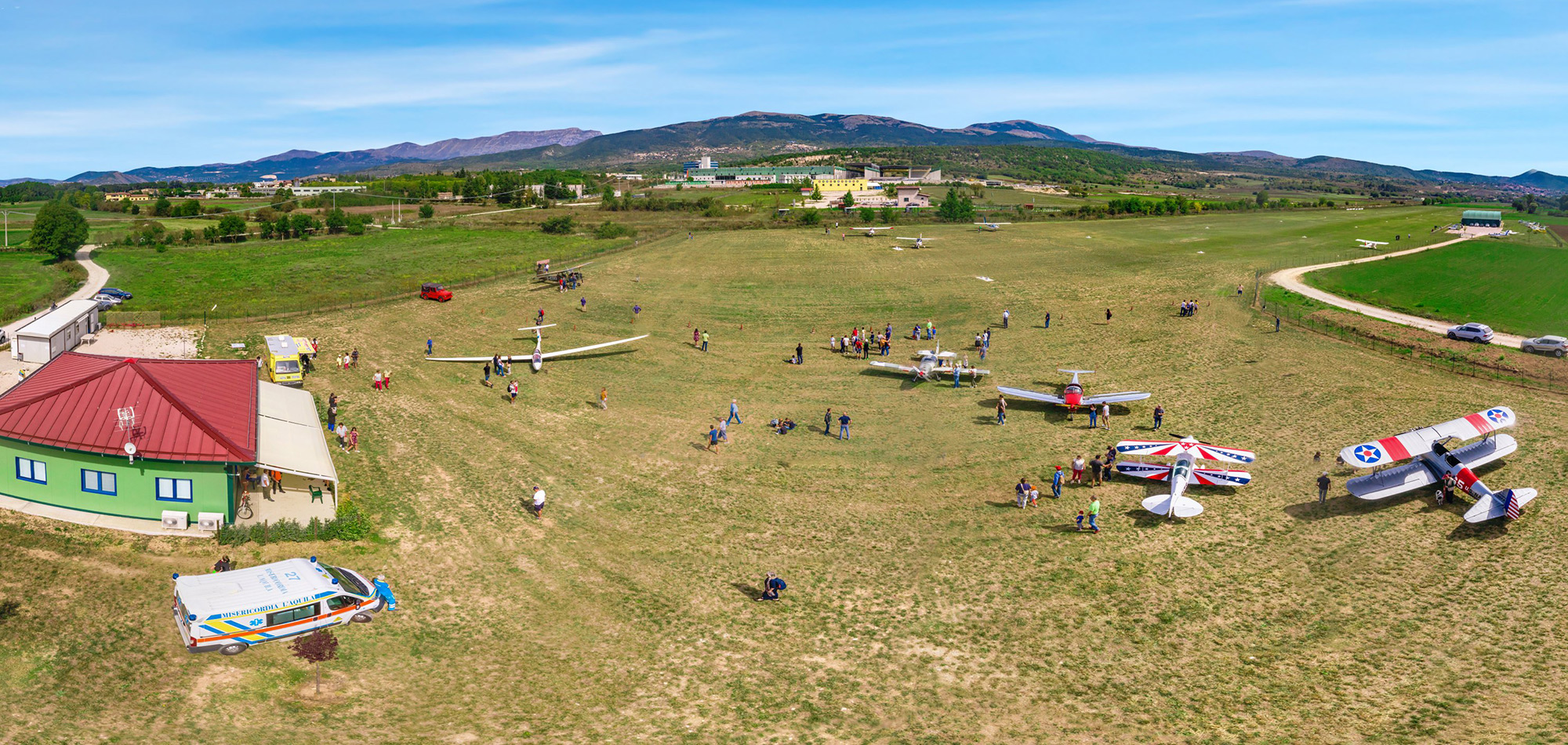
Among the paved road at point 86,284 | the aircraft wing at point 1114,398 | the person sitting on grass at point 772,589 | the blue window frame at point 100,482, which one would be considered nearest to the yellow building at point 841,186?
the paved road at point 86,284

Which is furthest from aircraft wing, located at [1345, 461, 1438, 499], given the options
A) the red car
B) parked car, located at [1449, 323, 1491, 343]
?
the red car

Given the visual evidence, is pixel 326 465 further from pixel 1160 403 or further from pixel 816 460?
pixel 1160 403

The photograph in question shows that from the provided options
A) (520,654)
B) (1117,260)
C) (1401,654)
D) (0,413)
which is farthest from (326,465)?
(1117,260)

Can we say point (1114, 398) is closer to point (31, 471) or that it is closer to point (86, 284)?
point (31, 471)

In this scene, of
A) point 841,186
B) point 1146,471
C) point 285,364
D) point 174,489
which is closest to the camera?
point 174,489

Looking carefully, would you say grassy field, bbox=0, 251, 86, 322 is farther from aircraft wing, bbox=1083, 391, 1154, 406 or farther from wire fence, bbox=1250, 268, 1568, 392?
wire fence, bbox=1250, 268, 1568, 392

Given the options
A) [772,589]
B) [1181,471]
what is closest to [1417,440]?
[1181,471]
